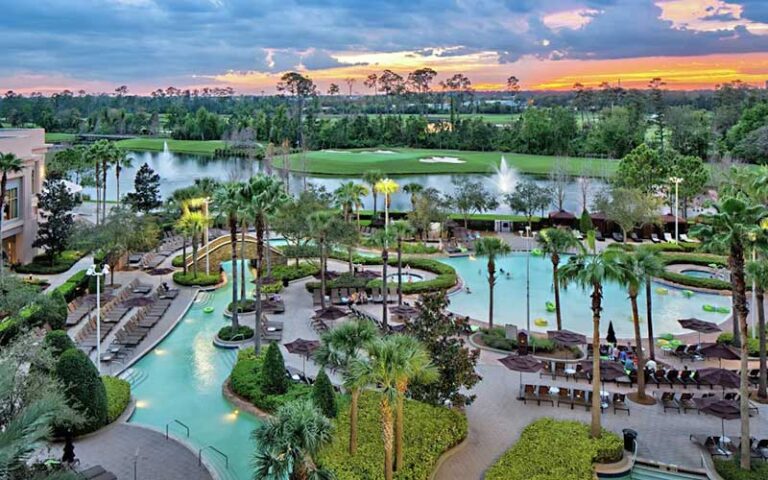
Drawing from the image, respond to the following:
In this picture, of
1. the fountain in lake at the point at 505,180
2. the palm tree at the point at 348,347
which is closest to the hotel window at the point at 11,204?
the palm tree at the point at 348,347

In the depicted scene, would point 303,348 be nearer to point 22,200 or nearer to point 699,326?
point 699,326

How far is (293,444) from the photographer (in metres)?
13.2

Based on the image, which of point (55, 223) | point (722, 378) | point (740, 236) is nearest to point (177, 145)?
point (55, 223)

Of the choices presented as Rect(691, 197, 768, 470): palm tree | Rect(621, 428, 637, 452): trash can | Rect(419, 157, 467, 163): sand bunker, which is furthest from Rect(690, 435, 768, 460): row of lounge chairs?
Rect(419, 157, 467, 163): sand bunker

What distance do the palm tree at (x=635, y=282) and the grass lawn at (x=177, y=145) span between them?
138661 millimetres

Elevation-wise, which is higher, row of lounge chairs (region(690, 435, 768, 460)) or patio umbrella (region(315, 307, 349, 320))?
patio umbrella (region(315, 307, 349, 320))

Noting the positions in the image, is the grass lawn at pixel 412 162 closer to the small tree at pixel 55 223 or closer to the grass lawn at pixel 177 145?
the grass lawn at pixel 177 145

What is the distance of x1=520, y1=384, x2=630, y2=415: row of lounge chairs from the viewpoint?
22.4m

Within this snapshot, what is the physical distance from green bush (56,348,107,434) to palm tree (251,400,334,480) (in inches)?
348

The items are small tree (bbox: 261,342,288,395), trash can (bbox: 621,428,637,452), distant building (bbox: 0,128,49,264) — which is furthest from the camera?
distant building (bbox: 0,128,49,264)

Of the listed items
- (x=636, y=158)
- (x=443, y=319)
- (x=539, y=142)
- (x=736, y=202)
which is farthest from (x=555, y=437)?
(x=539, y=142)

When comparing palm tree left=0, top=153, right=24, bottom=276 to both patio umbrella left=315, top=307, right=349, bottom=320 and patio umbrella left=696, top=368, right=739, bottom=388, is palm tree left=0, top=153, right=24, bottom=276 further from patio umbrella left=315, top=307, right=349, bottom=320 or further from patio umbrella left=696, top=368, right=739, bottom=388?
patio umbrella left=696, top=368, right=739, bottom=388

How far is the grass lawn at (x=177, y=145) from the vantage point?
155 meters

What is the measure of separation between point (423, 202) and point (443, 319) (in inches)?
1346
